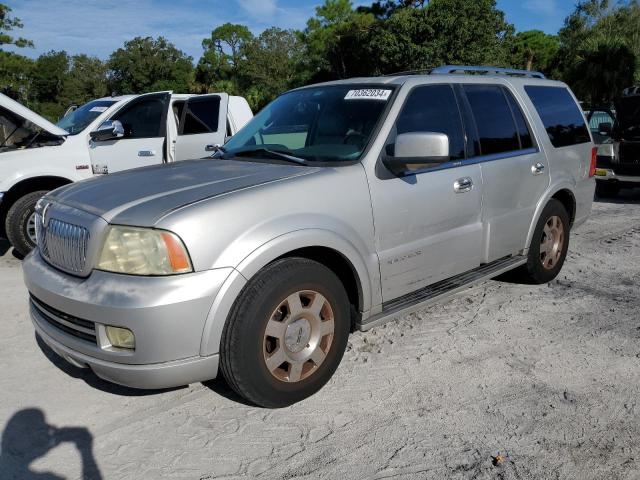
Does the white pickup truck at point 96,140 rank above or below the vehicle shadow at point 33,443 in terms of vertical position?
above

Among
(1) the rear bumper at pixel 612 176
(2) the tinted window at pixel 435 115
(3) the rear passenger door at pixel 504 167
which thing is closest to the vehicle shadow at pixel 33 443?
(2) the tinted window at pixel 435 115

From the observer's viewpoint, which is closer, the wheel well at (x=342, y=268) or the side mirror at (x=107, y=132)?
the wheel well at (x=342, y=268)

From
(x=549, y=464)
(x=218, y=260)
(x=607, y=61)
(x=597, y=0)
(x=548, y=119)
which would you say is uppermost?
(x=597, y=0)

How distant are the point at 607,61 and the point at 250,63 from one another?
45247 mm

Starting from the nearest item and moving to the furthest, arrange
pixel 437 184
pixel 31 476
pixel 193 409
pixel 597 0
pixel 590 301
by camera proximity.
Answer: pixel 31 476 → pixel 193 409 → pixel 437 184 → pixel 590 301 → pixel 597 0

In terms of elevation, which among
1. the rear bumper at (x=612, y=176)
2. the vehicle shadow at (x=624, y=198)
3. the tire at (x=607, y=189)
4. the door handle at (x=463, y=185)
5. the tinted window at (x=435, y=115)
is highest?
the tinted window at (x=435, y=115)

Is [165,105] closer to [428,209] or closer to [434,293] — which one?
[428,209]

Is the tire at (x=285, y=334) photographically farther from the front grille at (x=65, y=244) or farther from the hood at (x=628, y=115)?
the hood at (x=628, y=115)

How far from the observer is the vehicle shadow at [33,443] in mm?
2604

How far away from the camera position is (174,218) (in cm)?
264

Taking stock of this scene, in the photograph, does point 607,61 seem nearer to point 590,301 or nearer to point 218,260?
point 590,301

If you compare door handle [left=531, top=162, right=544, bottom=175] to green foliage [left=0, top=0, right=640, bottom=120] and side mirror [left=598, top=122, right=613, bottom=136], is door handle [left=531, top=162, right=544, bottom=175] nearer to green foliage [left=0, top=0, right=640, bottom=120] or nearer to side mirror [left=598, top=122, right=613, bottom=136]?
side mirror [left=598, top=122, right=613, bottom=136]

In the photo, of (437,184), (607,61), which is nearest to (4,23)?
(607,61)

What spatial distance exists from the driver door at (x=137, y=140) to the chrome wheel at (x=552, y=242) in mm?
5405
